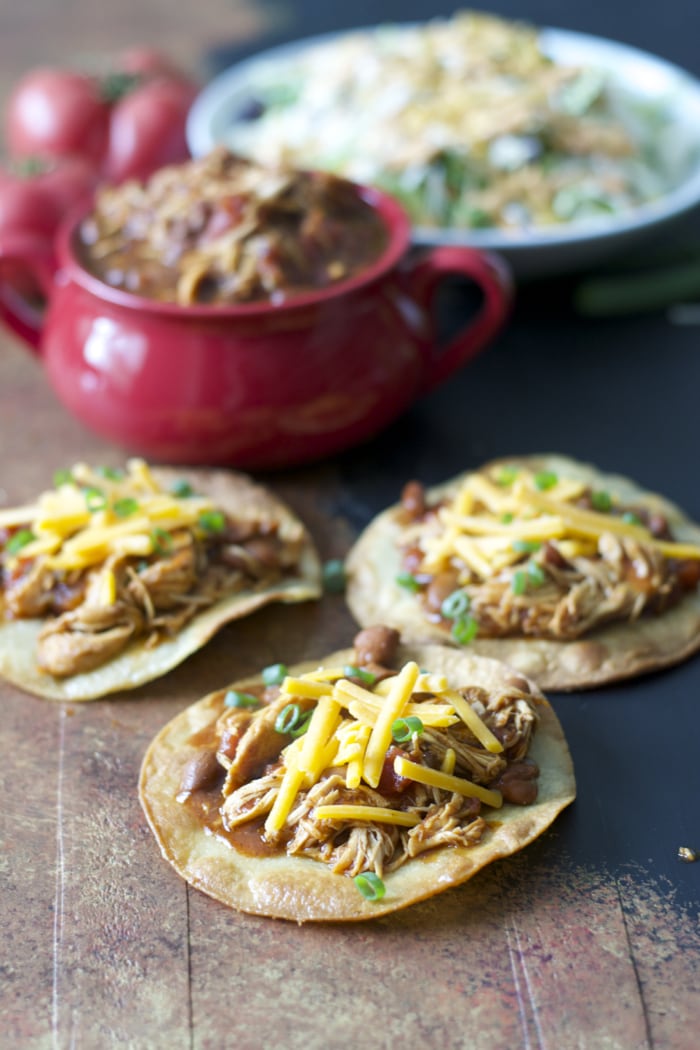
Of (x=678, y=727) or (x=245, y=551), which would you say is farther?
(x=245, y=551)

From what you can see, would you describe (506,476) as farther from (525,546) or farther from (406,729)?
(406,729)

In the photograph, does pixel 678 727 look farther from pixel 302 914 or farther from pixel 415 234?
pixel 415 234

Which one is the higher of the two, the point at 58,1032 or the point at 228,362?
the point at 228,362

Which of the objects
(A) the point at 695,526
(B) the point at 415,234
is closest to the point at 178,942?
(A) the point at 695,526

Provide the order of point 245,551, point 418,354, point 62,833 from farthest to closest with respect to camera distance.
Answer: point 418,354 → point 245,551 → point 62,833

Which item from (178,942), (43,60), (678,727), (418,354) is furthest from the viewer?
(43,60)

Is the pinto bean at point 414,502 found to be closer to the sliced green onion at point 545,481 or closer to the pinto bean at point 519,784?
the sliced green onion at point 545,481

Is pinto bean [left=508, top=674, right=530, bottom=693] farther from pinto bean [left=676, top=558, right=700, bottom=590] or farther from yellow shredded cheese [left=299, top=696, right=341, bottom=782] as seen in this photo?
pinto bean [left=676, top=558, right=700, bottom=590]

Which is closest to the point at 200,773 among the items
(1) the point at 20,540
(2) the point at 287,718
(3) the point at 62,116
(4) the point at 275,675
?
(2) the point at 287,718

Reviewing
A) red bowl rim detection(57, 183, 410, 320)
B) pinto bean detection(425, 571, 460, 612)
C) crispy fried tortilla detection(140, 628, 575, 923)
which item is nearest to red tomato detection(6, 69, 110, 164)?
red bowl rim detection(57, 183, 410, 320)
